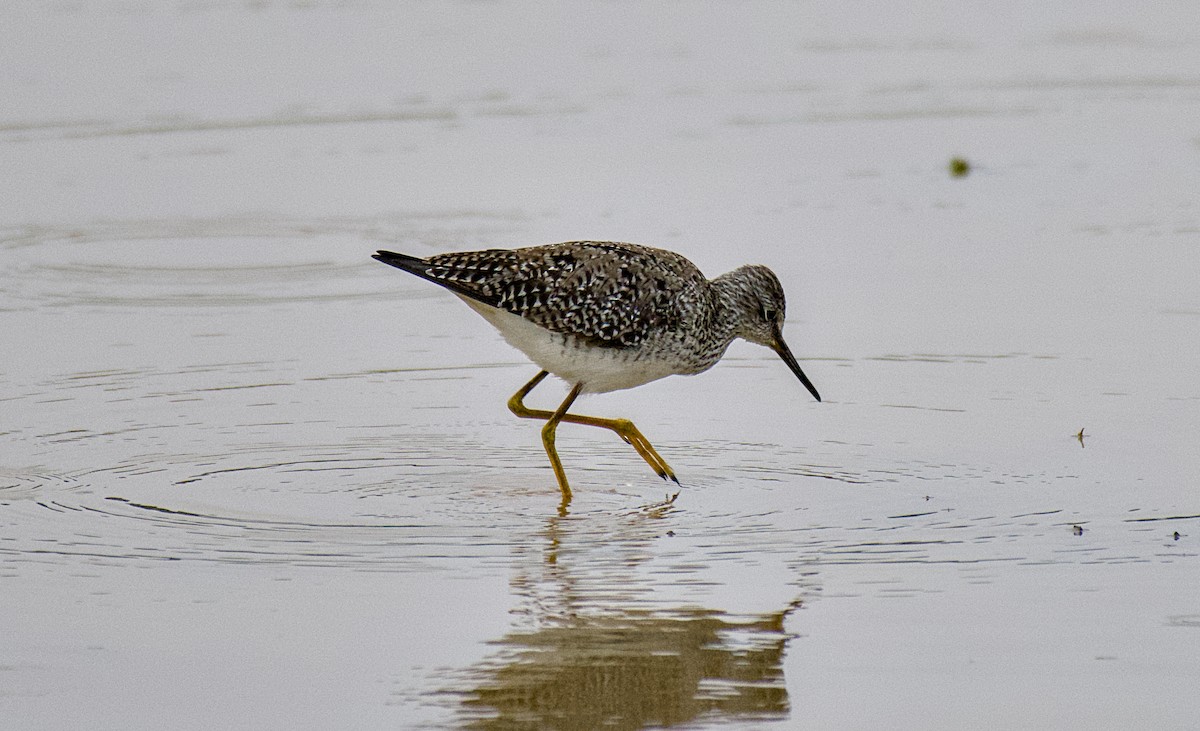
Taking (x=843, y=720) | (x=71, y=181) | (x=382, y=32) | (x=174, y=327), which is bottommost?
(x=843, y=720)

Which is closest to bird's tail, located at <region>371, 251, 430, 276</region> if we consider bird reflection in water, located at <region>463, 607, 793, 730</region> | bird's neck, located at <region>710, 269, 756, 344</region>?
bird's neck, located at <region>710, 269, 756, 344</region>

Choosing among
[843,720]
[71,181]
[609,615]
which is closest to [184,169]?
[71,181]

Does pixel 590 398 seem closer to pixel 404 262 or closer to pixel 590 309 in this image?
pixel 590 309

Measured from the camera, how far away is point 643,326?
7742 mm

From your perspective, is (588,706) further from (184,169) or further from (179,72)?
(179,72)

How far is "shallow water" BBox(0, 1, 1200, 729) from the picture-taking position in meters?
5.27

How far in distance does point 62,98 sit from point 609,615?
955 centimetres

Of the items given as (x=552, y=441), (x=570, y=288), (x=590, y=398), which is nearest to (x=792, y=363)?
(x=570, y=288)

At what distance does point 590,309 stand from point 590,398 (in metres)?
1.78

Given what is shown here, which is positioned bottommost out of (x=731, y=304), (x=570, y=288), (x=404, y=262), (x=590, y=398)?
(x=590, y=398)

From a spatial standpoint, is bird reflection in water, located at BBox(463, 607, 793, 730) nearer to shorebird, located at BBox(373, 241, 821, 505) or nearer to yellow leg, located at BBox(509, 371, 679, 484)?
yellow leg, located at BBox(509, 371, 679, 484)

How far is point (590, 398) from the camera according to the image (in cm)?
943

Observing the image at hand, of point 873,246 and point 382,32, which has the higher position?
point 382,32

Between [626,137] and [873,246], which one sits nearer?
[873,246]
